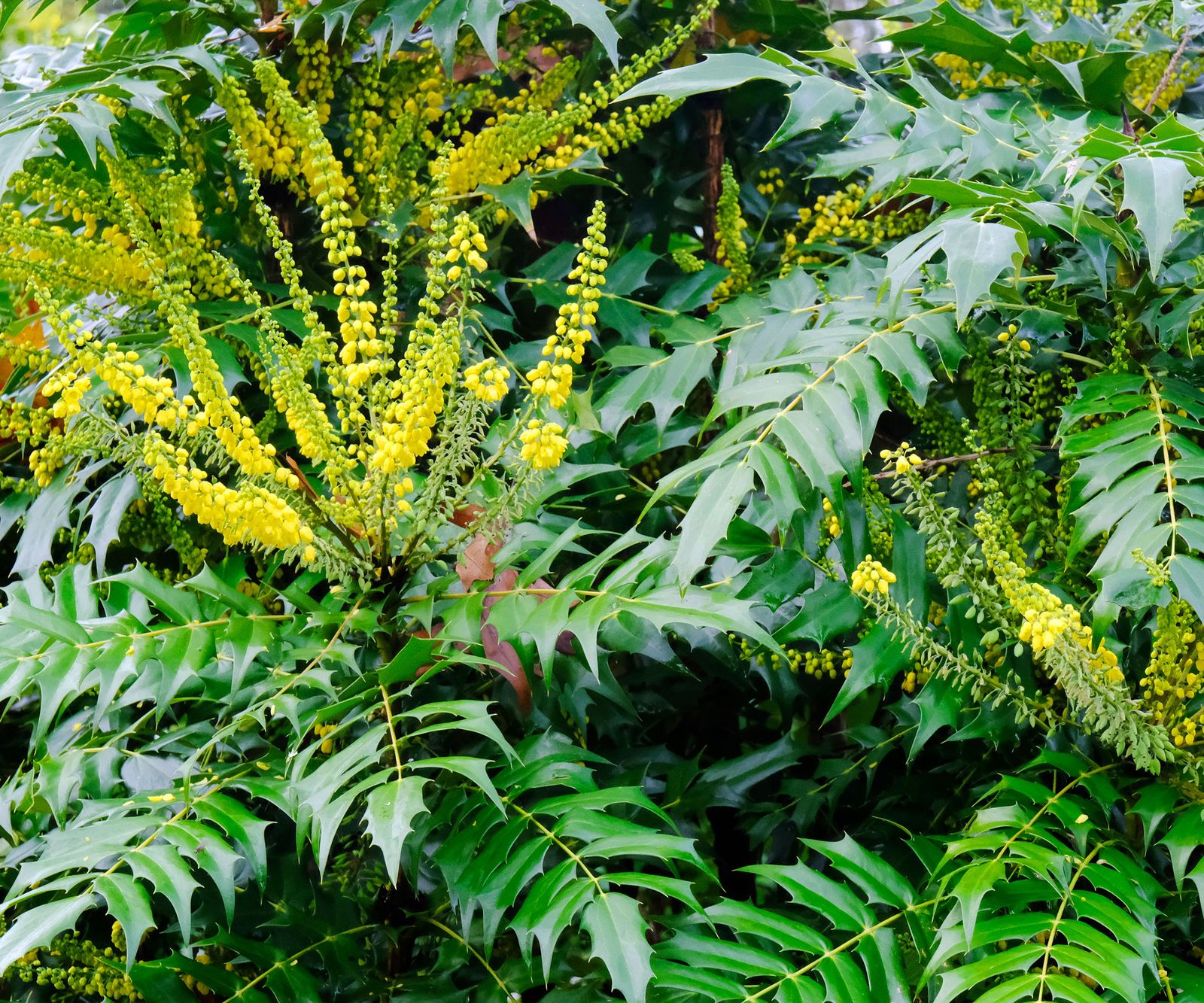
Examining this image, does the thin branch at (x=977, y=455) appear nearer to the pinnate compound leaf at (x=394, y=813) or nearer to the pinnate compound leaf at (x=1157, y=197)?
the pinnate compound leaf at (x=1157, y=197)

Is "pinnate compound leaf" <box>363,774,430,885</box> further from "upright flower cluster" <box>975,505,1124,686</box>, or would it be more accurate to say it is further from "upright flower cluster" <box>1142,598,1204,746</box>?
"upright flower cluster" <box>1142,598,1204,746</box>

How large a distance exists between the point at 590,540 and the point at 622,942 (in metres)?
0.79

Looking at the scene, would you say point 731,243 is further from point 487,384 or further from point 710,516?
point 710,516

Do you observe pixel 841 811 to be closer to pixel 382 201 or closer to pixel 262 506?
pixel 262 506

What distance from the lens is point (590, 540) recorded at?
5.51 feet

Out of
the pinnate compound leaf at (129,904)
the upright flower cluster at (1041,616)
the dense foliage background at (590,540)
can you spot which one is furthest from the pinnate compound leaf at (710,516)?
the pinnate compound leaf at (129,904)

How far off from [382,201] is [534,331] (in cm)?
39

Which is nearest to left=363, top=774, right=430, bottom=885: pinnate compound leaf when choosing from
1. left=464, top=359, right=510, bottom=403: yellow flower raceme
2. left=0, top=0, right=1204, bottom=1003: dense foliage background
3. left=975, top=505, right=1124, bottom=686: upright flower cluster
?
left=0, top=0, right=1204, bottom=1003: dense foliage background

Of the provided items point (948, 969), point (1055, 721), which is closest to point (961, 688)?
point (1055, 721)

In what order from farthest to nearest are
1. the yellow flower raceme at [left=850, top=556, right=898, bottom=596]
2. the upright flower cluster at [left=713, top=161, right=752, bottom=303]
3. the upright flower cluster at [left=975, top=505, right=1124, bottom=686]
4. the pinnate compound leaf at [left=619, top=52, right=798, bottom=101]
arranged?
the upright flower cluster at [left=713, top=161, right=752, bottom=303] → the pinnate compound leaf at [left=619, top=52, right=798, bottom=101] → the yellow flower raceme at [left=850, top=556, right=898, bottom=596] → the upright flower cluster at [left=975, top=505, right=1124, bottom=686]

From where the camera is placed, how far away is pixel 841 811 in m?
1.61

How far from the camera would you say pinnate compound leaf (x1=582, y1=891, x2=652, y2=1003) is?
36.7 inches

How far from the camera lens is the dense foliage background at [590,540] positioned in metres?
1.06

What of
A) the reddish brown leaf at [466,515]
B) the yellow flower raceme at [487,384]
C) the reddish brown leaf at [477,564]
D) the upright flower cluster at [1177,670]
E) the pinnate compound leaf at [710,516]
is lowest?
Result: the upright flower cluster at [1177,670]
